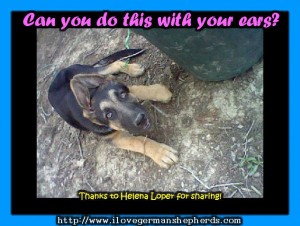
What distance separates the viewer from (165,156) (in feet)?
13.3

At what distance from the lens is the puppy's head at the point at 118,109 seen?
3732mm

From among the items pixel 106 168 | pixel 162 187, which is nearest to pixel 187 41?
pixel 162 187

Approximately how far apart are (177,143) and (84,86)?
119 cm

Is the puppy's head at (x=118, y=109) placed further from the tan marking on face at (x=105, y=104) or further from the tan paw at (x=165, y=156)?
the tan paw at (x=165, y=156)

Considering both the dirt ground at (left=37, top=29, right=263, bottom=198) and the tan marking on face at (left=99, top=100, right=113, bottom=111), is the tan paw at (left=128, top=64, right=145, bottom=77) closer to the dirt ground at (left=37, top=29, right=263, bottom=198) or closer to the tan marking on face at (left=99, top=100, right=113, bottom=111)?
the dirt ground at (left=37, top=29, right=263, bottom=198)

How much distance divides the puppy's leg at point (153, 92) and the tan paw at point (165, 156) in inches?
22.2

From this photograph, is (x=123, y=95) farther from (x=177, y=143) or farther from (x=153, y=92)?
(x=177, y=143)

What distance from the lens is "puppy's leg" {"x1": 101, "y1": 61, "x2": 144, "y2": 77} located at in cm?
483

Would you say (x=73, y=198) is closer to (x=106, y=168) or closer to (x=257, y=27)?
(x=106, y=168)

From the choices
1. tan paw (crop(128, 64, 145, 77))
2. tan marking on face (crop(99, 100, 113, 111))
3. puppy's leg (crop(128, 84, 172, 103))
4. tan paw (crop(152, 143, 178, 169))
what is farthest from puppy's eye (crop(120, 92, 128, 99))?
tan paw (crop(128, 64, 145, 77))

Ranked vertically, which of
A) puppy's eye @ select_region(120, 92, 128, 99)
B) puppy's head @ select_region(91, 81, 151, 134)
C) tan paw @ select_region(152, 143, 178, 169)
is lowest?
tan paw @ select_region(152, 143, 178, 169)

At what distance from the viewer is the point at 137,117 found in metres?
3.71

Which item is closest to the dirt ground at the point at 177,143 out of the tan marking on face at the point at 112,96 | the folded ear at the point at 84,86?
the tan marking on face at the point at 112,96

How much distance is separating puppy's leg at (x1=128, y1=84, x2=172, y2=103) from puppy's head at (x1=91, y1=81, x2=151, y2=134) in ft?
1.80
